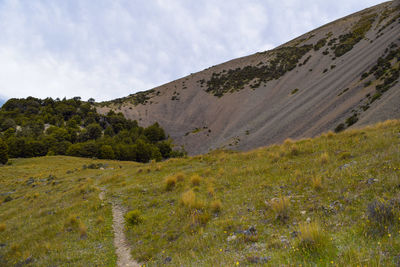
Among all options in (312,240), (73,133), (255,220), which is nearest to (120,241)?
(255,220)

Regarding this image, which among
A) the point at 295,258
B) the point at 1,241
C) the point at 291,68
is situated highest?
the point at 291,68

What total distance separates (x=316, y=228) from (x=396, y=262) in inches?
51.0

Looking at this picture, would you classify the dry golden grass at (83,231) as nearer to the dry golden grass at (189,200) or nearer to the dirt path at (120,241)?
the dirt path at (120,241)

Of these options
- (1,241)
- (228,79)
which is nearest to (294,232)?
(1,241)

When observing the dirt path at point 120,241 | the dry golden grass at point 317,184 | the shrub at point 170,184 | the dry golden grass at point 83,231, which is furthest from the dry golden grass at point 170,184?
the dry golden grass at point 317,184

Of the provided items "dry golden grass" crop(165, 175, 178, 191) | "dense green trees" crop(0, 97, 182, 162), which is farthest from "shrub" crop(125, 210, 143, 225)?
"dense green trees" crop(0, 97, 182, 162)

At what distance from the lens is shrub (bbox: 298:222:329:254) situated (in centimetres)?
413

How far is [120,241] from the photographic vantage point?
8391mm

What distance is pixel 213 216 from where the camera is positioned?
7977 millimetres

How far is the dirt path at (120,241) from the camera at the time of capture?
22.0 feet

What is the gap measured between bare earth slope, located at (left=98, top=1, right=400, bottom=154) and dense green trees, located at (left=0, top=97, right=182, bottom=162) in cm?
882

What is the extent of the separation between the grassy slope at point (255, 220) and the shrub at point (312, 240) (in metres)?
0.02

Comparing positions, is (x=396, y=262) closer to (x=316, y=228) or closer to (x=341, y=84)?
(x=316, y=228)

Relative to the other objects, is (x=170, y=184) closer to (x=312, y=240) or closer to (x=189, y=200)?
(x=189, y=200)
